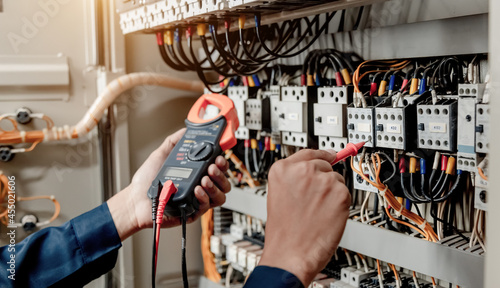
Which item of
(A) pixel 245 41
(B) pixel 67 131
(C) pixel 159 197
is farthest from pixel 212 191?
(B) pixel 67 131

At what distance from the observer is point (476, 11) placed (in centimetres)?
112

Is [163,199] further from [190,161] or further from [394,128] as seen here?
[394,128]

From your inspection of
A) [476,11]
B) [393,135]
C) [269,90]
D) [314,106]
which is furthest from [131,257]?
[476,11]

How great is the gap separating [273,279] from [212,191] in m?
0.49

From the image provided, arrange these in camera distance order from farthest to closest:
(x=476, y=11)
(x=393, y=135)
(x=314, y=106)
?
(x=314, y=106) < (x=393, y=135) < (x=476, y=11)

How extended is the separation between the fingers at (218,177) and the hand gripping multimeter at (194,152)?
1 centimetres

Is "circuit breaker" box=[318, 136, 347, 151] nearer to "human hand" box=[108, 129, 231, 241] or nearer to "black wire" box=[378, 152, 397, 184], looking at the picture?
"black wire" box=[378, 152, 397, 184]

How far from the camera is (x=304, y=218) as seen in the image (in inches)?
30.6

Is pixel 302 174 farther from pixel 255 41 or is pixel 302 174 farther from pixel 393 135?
pixel 255 41

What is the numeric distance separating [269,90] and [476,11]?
30.9 inches

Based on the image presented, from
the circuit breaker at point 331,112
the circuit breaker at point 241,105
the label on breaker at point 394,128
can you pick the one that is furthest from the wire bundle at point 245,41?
the label on breaker at point 394,128

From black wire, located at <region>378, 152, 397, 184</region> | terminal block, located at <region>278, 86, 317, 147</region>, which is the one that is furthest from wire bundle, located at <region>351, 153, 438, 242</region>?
terminal block, located at <region>278, 86, 317, 147</region>

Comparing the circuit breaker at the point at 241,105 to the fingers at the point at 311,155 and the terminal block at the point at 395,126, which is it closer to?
A: the terminal block at the point at 395,126

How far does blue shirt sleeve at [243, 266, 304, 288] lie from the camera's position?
74 centimetres
